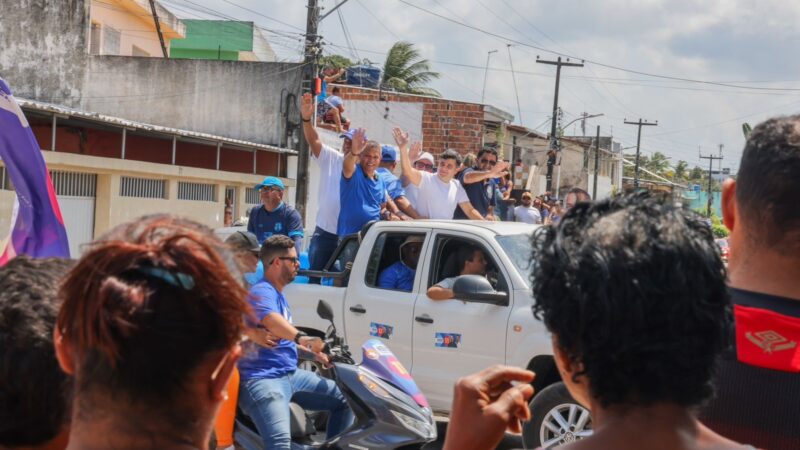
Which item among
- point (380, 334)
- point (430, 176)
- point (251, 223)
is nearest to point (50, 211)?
point (380, 334)

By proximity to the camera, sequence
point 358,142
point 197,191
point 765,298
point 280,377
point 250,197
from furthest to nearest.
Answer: point 250,197, point 197,191, point 358,142, point 280,377, point 765,298

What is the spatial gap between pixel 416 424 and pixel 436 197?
178 inches

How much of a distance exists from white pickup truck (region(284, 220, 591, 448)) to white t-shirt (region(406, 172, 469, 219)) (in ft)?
5.39

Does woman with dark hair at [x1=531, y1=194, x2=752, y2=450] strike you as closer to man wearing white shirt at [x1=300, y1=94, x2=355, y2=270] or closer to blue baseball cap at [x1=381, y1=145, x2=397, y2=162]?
man wearing white shirt at [x1=300, y1=94, x2=355, y2=270]

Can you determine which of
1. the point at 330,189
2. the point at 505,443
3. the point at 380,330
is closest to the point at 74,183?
the point at 330,189

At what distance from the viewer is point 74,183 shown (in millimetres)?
17875

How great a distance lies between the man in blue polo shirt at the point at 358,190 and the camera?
8.92m

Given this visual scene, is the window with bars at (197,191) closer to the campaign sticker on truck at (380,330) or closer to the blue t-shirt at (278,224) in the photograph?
the blue t-shirt at (278,224)

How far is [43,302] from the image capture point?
199 centimetres

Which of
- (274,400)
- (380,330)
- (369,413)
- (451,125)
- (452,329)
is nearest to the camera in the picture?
(274,400)

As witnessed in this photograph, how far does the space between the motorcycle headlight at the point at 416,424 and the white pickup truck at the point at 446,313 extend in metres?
1.04

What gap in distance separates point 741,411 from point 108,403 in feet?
4.48

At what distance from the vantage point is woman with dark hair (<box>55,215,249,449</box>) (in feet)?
5.16

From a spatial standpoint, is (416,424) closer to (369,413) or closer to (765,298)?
(369,413)
